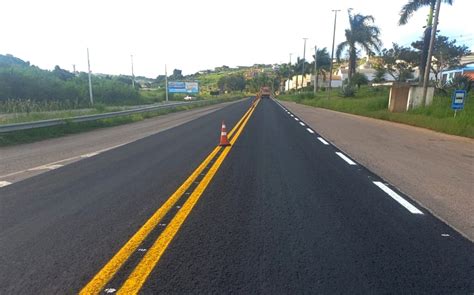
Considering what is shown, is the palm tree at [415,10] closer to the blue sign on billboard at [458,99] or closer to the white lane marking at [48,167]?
the blue sign on billboard at [458,99]

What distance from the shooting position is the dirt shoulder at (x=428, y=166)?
5.55m

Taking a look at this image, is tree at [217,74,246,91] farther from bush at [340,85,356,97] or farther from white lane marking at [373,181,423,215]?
white lane marking at [373,181,423,215]

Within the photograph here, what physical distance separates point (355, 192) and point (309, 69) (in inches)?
4105

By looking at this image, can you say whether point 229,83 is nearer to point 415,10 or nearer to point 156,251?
point 415,10

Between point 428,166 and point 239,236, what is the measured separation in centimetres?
644

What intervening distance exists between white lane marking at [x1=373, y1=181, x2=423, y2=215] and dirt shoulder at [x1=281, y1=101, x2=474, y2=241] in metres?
0.23

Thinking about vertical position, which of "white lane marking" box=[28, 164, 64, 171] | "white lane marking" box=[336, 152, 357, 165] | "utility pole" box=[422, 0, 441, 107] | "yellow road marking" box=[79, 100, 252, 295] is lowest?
"white lane marking" box=[28, 164, 64, 171]

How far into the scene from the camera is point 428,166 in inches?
348

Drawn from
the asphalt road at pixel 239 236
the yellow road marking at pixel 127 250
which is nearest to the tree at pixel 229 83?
the asphalt road at pixel 239 236

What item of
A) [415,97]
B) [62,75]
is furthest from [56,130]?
[62,75]

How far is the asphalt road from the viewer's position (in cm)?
329

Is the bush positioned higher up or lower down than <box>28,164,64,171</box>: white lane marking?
higher up

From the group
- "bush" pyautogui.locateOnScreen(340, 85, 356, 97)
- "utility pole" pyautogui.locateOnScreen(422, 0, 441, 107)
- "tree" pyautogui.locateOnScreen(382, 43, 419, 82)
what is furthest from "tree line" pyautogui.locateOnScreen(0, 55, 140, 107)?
"tree" pyautogui.locateOnScreen(382, 43, 419, 82)

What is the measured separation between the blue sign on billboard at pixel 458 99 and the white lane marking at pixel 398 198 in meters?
13.7
